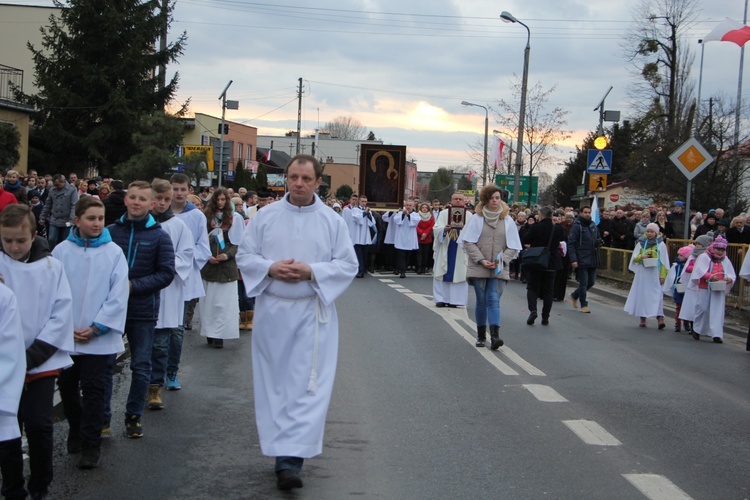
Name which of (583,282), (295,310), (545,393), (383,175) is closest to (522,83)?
(383,175)

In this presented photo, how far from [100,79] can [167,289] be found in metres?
33.9

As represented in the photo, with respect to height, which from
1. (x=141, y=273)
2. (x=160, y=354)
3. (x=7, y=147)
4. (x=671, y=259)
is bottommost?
(x=160, y=354)

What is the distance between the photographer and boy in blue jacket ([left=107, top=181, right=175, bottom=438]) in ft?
21.7

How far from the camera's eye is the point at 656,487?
19.3 ft

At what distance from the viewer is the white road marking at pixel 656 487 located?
5692 millimetres

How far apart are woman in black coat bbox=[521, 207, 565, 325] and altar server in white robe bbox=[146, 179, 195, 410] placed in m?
7.72

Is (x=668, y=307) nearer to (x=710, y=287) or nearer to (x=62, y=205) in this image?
(x=710, y=287)

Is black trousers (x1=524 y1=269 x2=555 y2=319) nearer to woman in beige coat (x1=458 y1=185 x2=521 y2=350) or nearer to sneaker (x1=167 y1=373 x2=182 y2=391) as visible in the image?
woman in beige coat (x1=458 y1=185 x2=521 y2=350)

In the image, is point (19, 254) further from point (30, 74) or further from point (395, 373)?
point (30, 74)

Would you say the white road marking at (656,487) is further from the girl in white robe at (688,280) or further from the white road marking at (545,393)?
the girl in white robe at (688,280)

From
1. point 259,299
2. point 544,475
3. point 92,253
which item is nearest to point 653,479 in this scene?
point 544,475

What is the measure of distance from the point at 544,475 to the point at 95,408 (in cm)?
285

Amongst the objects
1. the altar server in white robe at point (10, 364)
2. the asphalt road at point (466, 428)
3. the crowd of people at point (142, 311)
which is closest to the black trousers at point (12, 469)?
the crowd of people at point (142, 311)

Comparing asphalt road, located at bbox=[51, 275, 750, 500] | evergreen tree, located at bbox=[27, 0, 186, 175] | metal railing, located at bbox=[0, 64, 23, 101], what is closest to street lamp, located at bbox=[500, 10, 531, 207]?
evergreen tree, located at bbox=[27, 0, 186, 175]
